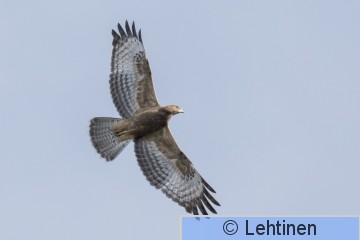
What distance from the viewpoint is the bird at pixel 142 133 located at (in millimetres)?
22672

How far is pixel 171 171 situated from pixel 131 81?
183 centimetres

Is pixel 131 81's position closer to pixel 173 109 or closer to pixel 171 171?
pixel 173 109

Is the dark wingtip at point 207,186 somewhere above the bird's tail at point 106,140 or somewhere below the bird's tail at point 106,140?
below

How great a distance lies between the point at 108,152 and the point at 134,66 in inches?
67.0

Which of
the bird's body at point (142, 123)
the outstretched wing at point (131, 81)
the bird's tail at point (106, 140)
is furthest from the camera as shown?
the outstretched wing at point (131, 81)

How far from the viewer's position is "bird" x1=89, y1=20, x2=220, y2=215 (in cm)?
2267

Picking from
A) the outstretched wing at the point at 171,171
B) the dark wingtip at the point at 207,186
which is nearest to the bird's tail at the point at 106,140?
the outstretched wing at the point at 171,171

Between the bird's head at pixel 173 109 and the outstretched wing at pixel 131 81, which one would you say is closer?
the bird's head at pixel 173 109

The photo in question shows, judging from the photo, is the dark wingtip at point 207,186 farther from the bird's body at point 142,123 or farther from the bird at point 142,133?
the bird's body at point 142,123

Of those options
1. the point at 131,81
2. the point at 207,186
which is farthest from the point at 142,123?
the point at 207,186

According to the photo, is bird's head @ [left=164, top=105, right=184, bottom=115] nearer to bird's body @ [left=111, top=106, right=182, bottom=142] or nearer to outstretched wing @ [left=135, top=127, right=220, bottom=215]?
bird's body @ [left=111, top=106, right=182, bottom=142]

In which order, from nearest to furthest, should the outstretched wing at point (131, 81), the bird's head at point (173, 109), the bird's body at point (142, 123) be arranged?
the bird's head at point (173, 109) → the bird's body at point (142, 123) → the outstretched wing at point (131, 81)

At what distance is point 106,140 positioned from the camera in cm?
2270

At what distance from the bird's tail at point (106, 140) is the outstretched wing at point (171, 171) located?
2.23 ft
